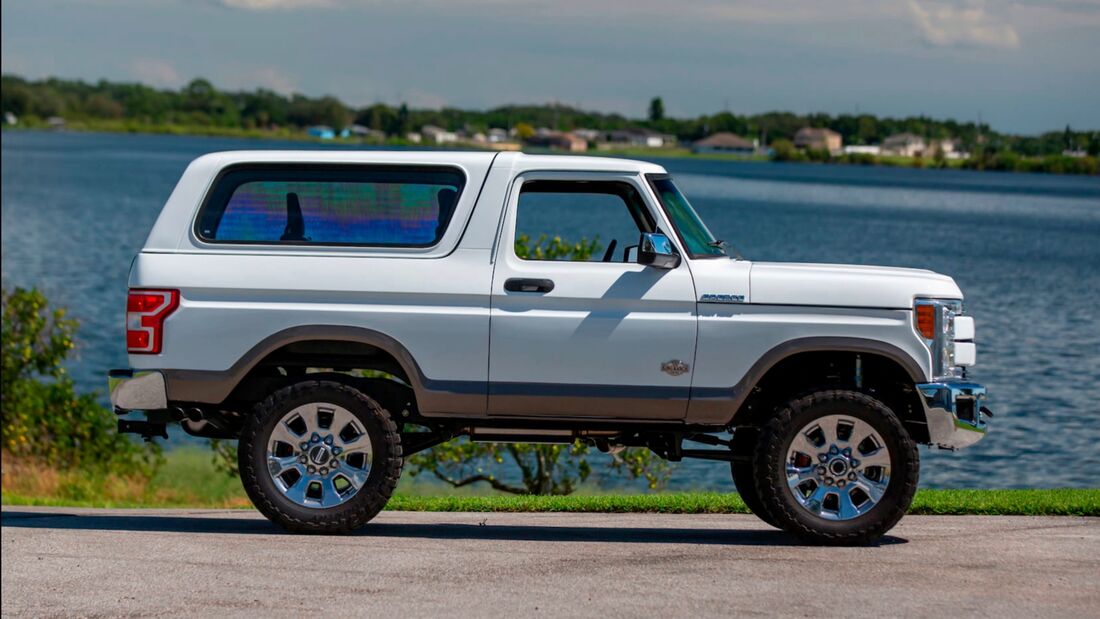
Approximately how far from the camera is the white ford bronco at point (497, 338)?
28.7ft

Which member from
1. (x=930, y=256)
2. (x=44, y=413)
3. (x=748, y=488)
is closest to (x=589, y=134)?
(x=930, y=256)

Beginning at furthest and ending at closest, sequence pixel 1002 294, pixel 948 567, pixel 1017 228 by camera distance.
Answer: pixel 1017 228
pixel 1002 294
pixel 948 567

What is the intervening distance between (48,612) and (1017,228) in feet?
320

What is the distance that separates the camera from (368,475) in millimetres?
8945

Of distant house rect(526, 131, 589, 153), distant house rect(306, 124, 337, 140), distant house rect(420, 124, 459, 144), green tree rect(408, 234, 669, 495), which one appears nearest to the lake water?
green tree rect(408, 234, 669, 495)

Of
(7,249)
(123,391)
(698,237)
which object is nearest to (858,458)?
(698,237)

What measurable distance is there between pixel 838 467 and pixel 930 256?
67108mm

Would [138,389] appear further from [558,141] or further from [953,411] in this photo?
[558,141]

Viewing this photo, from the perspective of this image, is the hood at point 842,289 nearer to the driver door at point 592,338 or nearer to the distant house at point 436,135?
the driver door at point 592,338

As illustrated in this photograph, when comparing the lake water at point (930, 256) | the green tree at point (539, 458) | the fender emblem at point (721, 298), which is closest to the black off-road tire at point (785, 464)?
the fender emblem at point (721, 298)

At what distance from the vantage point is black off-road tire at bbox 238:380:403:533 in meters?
8.92

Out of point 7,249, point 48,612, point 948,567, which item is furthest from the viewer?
point 7,249

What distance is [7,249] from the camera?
226ft

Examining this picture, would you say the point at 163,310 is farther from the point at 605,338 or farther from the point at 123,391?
the point at 605,338
